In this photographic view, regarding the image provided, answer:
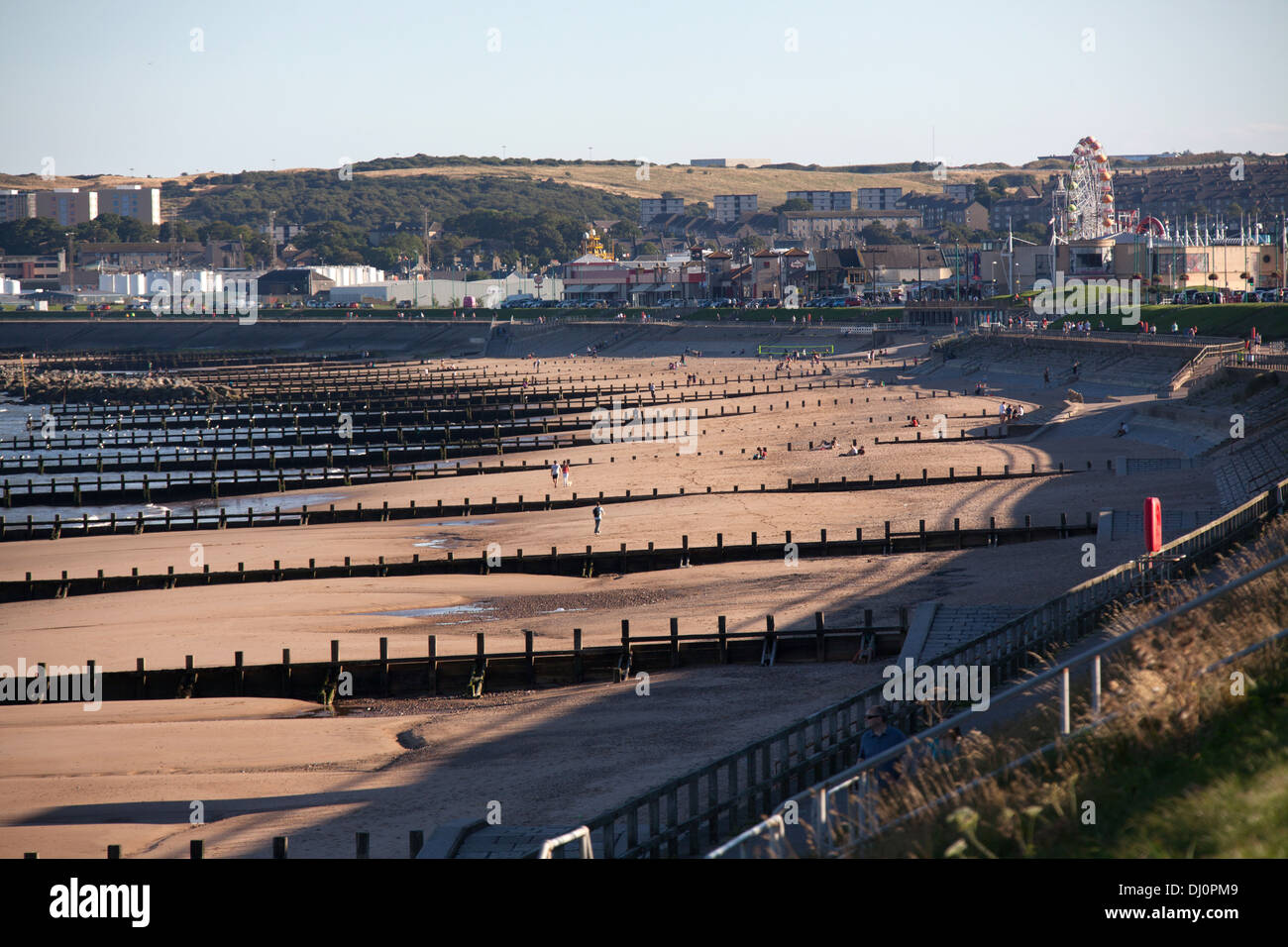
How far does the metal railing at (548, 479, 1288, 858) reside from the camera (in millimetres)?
12258

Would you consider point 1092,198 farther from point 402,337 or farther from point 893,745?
point 893,745

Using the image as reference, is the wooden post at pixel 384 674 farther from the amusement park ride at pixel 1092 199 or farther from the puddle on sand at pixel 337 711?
the amusement park ride at pixel 1092 199

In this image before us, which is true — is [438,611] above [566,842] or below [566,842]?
below

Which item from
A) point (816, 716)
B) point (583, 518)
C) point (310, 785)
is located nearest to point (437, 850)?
point (816, 716)

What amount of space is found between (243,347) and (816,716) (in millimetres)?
150897

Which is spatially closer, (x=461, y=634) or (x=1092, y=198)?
(x=461, y=634)

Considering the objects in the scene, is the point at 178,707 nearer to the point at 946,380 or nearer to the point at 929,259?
the point at 946,380

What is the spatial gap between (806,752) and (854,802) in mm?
4258

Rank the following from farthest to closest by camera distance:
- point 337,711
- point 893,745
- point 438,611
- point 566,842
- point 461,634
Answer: point 438,611 < point 461,634 < point 337,711 < point 893,745 < point 566,842

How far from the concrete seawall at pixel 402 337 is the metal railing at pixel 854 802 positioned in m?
96.3

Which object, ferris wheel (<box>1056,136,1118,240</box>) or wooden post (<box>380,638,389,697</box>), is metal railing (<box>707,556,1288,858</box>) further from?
ferris wheel (<box>1056,136,1118,240</box>)

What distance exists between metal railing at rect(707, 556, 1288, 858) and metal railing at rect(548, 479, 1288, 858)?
5.00ft

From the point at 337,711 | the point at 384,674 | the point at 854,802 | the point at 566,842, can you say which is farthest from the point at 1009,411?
the point at 566,842

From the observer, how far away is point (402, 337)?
5866 inches
